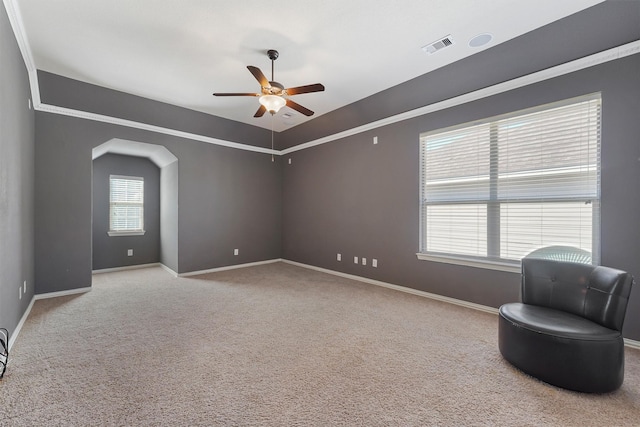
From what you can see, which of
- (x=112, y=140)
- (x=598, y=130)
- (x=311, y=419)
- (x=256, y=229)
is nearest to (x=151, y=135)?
(x=112, y=140)

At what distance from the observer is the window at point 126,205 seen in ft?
18.6

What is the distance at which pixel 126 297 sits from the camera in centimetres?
393

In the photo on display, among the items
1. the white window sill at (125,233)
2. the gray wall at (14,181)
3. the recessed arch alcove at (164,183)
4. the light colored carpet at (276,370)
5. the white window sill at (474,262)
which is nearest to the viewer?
the light colored carpet at (276,370)

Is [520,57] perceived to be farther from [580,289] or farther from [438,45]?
[580,289]

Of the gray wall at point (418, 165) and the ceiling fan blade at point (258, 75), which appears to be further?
the ceiling fan blade at point (258, 75)

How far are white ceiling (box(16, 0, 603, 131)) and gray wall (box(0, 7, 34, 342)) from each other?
0.55m

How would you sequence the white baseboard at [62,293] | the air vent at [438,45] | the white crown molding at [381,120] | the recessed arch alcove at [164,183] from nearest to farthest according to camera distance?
the white crown molding at [381,120] → the air vent at [438,45] → the white baseboard at [62,293] → the recessed arch alcove at [164,183]

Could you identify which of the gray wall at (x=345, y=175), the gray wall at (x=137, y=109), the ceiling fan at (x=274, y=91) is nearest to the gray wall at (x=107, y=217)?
the gray wall at (x=345, y=175)

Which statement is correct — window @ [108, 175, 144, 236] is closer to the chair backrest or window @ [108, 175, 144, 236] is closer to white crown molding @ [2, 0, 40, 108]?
white crown molding @ [2, 0, 40, 108]

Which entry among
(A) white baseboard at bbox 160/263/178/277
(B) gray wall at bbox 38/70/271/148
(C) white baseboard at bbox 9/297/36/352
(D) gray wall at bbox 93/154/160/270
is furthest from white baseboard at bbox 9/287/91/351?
(B) gray wall at bbox 38/70/271/148

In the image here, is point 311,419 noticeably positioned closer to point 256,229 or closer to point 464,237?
point 464,237

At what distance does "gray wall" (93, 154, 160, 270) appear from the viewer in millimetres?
5484

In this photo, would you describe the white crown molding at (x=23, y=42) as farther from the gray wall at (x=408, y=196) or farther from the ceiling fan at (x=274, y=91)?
the gray wall at (x=408, y=196)

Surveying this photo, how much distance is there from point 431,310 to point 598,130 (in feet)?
8.46
